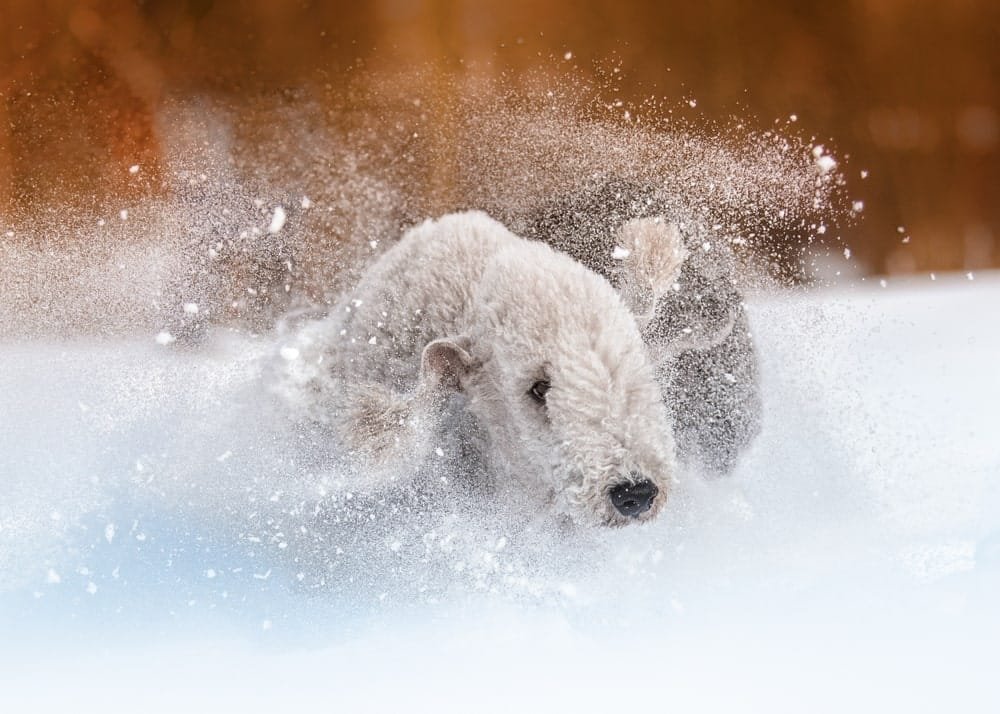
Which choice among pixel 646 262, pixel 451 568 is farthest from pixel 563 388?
pixel 451 568

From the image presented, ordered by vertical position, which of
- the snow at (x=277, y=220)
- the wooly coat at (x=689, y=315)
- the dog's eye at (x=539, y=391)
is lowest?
the dog's eye at (x=539, y=391)

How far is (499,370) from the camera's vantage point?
3.16 ft

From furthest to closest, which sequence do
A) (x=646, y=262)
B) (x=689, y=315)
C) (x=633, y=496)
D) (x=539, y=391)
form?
(x=689, y=315)
(x=646, y=262)
(x=539, y=391)
(x=633, y=496)

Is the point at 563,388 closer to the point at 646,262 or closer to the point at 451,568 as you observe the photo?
the point at 646,262

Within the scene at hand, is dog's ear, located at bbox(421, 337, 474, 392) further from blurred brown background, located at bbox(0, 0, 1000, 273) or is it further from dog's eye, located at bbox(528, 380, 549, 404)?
blurred brown background, located at bbox(0, 0, 1000, 273)

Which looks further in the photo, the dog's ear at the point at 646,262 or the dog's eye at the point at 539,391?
the dog's ear at the point at 646,262

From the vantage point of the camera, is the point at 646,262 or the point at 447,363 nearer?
the point at 447,363

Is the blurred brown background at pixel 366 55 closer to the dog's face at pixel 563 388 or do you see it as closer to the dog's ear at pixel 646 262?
the dog's ear at pixel 646 262

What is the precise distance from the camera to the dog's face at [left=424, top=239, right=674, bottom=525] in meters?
0.85

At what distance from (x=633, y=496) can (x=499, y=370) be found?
26cm

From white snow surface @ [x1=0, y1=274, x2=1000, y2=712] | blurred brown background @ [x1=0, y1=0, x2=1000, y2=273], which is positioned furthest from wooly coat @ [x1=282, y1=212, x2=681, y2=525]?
blurred brown background @ [x1=0, y1=0, x2=1000, y2=273]

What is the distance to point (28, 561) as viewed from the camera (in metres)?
1.26

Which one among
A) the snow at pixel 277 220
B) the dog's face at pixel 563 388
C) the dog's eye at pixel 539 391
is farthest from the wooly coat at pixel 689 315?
the snow at pixel 277 220

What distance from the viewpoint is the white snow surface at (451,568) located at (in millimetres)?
1203
